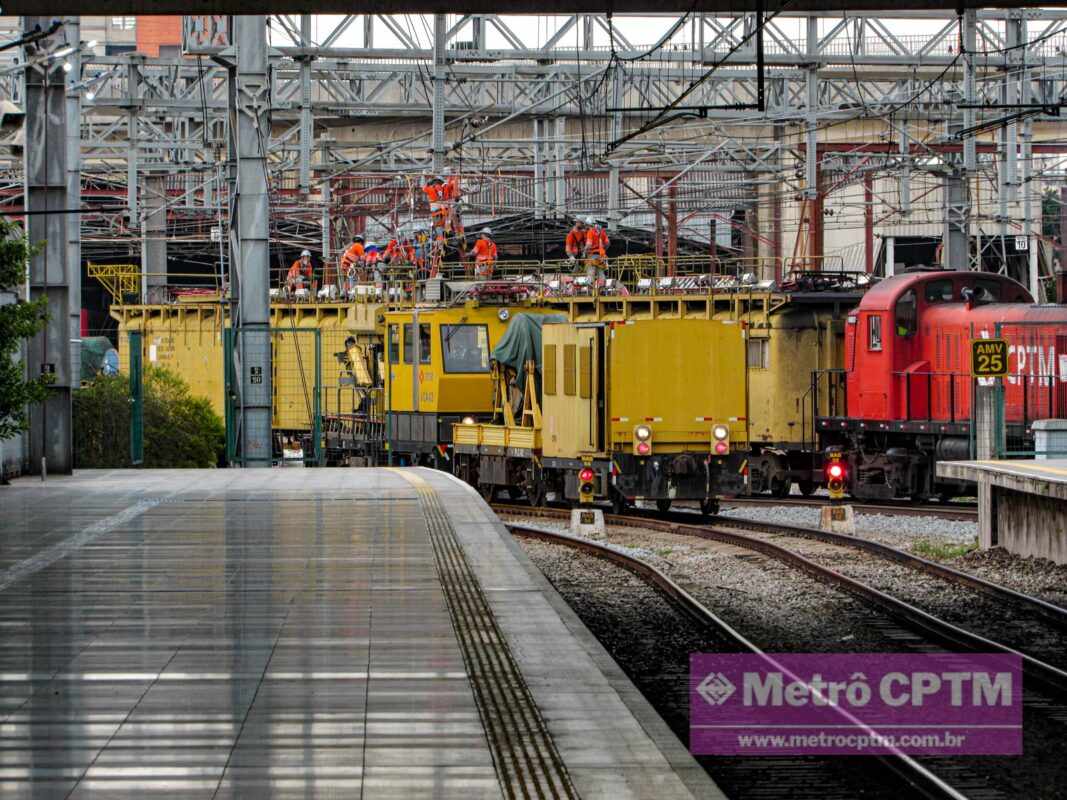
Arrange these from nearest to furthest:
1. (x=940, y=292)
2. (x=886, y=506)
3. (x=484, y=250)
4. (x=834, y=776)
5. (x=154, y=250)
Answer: (x=834, y=776), (x=886, y=506), (x=940, y=292), (x=484, y=250), (x=154, y=250)

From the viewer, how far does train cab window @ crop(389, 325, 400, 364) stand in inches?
1425

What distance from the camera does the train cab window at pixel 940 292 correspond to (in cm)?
2989

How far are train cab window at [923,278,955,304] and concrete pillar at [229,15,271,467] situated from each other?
11234 mm

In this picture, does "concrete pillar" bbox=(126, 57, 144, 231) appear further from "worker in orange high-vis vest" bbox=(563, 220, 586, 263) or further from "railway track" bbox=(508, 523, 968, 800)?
"railway track" bbox=(508, 523, 968, 800)

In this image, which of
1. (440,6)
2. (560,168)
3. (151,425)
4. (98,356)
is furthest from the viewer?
(98,356)

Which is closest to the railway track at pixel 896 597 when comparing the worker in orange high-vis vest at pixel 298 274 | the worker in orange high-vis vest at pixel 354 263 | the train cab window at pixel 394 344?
the train cab window at pixel 394 344

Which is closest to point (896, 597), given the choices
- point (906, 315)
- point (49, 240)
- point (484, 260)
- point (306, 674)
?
point (306, 674)

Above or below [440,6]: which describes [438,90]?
above

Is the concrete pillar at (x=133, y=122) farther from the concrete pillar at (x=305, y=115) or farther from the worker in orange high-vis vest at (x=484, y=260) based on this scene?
the worker in orange high-vis vest at (x=484, y=260)

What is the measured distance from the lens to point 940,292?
3000cm

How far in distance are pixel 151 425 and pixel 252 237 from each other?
7936mm

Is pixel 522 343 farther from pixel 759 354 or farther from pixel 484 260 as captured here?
pixel 484 260

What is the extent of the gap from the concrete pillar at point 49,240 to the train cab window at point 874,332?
13.4m

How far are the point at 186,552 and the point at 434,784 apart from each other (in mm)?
9135
